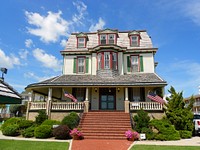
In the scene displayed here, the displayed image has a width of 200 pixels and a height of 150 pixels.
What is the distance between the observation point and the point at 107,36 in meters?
22.5

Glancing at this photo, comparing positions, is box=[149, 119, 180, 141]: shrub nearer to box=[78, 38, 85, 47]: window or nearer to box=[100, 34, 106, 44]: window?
box=[100, 34, 106, 44]: window

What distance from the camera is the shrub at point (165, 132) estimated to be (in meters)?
12.9

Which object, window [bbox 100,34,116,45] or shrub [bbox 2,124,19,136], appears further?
window [bbox 100,34,116,45]

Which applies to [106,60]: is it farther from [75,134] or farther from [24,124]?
[24,124]

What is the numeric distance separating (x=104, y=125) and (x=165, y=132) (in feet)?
14.8

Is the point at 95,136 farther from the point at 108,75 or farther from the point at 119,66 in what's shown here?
the point at 119,66

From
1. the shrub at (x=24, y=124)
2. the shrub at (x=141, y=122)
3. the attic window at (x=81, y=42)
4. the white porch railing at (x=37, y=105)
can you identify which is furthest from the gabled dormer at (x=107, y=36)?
the shrub at (x=24, y=124)

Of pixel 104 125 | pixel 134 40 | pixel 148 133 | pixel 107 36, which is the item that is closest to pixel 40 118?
pixel 104 125

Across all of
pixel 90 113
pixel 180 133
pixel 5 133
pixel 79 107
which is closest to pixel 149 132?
pixel 180 133

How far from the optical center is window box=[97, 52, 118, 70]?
67.4 ft

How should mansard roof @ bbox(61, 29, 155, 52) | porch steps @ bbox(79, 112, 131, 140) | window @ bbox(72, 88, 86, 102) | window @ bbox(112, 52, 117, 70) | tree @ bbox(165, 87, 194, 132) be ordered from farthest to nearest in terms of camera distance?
mansard roof @ bbox(61, 29, 155, 52) → window @ bbox(112, 52, 117, 70) → window @ bbox(72, 88, 86, 102) → tree @ bbox(165, 87, 194, 132) → porch steps @ bbox(79, 112, 131, 140)

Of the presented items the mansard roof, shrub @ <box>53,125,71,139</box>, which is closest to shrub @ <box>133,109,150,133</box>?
shrub @ <box>53,125,71,139</box>

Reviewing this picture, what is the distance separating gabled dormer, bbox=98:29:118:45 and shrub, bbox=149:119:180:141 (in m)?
11.5

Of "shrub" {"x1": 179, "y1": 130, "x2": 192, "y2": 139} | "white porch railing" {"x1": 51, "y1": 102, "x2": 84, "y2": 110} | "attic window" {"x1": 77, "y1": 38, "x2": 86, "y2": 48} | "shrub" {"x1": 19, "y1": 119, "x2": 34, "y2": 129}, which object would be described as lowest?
"shrub" {"x1": 179, "y1": 130, "x2": 192, "y2": 139}
